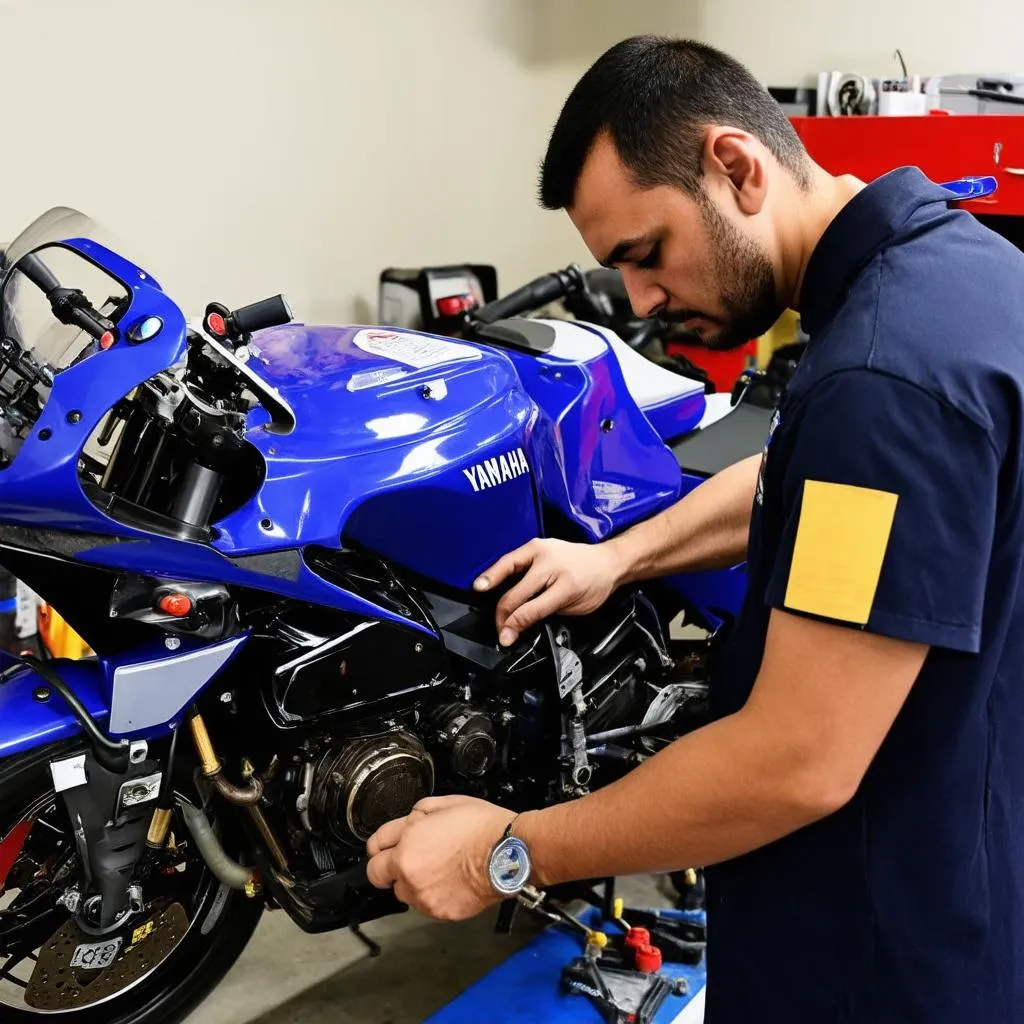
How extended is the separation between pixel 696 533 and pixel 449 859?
0.64m

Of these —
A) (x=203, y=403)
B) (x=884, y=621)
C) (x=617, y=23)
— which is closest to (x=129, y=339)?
(x=203, y=403)

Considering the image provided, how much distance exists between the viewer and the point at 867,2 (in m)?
3.47

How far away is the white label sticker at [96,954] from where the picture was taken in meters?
1.37

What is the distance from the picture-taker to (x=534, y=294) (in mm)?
2062

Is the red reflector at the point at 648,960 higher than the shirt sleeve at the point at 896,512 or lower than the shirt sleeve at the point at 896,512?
lower

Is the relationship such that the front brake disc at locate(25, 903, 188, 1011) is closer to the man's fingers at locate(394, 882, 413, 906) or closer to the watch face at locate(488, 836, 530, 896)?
the man's fingers at locate(394, 882, 413, 906)

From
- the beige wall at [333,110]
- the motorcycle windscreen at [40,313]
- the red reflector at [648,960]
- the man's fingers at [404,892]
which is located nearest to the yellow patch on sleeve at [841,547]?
the man's fingers at [404,892]

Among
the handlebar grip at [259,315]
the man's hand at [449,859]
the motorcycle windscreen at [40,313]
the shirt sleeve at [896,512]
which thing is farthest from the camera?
the handlebar grip at [259,315]

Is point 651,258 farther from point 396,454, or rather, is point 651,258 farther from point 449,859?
point 449,859

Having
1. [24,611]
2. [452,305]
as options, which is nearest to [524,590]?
[24,611]

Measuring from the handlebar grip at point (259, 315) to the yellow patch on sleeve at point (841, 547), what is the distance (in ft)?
2.26

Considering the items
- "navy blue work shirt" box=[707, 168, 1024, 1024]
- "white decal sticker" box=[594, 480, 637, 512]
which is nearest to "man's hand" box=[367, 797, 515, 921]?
"navy blue work shirt" box=[707, 168, 1024, 1024]

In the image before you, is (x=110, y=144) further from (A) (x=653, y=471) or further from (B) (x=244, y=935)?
(B) (x=244, y=935)

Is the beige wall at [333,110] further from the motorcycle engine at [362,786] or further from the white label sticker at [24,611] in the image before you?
the motorcycle engine at [362,786]
